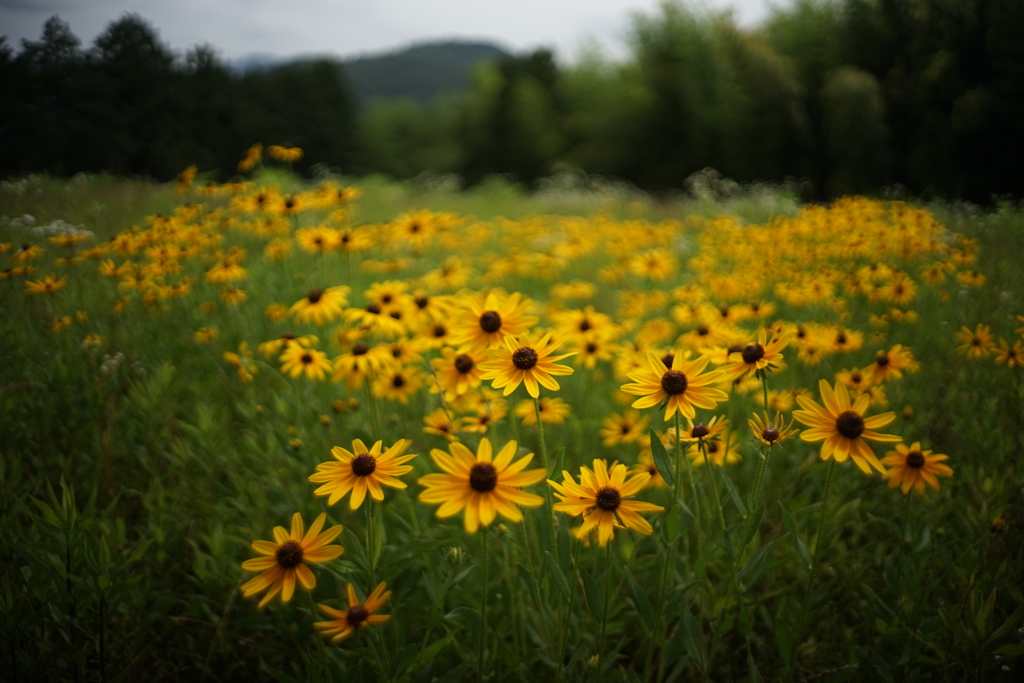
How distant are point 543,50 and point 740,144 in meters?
26.3

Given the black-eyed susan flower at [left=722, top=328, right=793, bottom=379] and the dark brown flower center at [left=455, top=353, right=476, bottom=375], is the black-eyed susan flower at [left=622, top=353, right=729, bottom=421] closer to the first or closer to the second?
the black-eyed susan flower at [left=722, top=328, right=793, bottom=379]

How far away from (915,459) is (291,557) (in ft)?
4.83

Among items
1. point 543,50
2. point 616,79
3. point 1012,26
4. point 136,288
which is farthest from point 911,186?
point 543,50

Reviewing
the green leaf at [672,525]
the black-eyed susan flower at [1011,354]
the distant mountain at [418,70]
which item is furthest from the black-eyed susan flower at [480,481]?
the distant mountain at [418,70]

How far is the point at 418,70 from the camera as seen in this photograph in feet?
245

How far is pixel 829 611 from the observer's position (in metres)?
1.58

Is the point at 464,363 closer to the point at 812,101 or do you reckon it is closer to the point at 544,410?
the point at 544,410

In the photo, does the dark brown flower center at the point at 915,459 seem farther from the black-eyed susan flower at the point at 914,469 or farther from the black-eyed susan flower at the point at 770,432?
the black-eyed susan flower at the point at 770,432

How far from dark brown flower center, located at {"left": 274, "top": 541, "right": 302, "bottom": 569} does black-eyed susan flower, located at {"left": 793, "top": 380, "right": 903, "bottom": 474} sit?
103cm

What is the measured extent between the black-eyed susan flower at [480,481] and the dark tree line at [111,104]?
2159 millimetres

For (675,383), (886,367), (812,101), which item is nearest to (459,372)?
(675,383)

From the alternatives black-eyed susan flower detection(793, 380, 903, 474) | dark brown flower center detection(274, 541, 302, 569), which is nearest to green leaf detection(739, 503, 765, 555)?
black-eyed susan flower detection(793, 380, 903, 474)

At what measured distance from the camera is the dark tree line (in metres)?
1.81

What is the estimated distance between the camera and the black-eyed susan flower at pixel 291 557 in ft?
3.07
